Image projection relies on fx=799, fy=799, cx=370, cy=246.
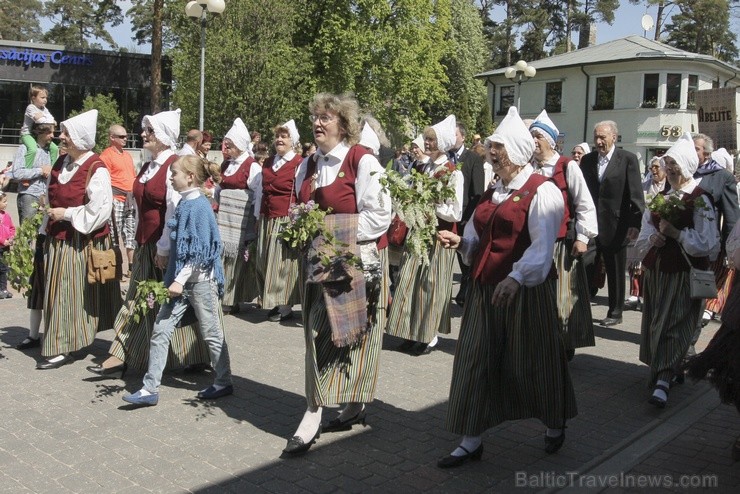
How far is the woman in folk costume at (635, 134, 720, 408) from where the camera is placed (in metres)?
5.86

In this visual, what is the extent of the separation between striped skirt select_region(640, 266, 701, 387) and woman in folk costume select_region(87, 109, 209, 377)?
347 centimetres

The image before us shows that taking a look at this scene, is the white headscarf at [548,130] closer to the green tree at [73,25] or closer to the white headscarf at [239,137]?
the white headscarf at [239,137]

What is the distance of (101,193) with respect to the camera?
248 inches

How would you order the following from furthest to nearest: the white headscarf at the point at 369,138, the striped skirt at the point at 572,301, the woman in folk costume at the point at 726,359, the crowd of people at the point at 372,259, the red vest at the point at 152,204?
the white headscarf at the point at 369,138 < the striped skirt at the point at 572,301 < the red vest at the point at 152,204 < the crowd of people at the point at 372,259 < the woman in folk costume at the point at 726,359

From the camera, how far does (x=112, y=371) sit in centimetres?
625

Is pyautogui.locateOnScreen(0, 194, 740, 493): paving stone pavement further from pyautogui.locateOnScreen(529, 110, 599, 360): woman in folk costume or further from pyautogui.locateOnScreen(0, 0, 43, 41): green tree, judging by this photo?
pyautogui.locateOnScreen(0, 0, 43, 41): green tree

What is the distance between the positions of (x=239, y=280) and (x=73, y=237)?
2576 millimetres

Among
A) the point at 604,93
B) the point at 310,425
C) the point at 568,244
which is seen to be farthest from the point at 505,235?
the point at 604,93

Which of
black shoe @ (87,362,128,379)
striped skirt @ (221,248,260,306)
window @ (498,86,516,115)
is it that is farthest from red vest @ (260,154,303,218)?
window @ (498,86,516,115)

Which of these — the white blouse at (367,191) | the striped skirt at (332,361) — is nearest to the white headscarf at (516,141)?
the white blouse at (367,191)

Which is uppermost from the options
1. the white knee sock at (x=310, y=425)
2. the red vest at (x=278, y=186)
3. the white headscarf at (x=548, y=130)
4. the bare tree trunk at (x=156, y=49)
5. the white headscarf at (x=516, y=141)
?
the bare tree trunk at (x=156, y=49)

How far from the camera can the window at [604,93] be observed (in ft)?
138

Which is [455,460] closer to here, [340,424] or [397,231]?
[340,424]

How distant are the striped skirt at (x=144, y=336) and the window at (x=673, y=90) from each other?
38.1 m
